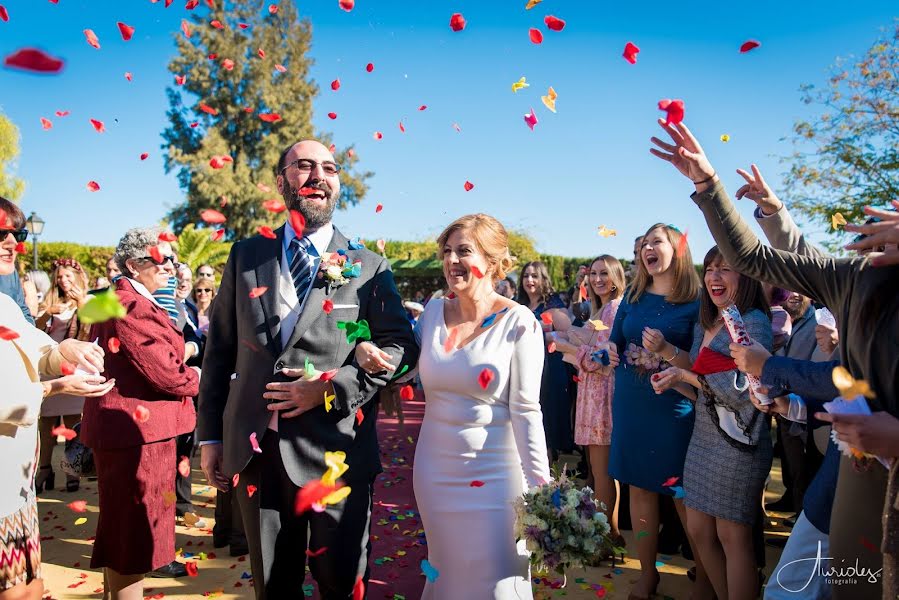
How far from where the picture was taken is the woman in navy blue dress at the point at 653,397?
12.3 ft

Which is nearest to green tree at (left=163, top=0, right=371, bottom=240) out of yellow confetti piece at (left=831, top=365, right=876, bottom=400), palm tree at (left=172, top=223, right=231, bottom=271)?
palm tree at (left=172, top=223, right=231, bottom=271)

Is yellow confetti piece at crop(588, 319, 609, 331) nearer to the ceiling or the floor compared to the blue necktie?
nearer to the floor

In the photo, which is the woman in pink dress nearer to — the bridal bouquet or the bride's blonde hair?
the bride's blonde hair

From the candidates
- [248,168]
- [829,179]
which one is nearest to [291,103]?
[248,168]

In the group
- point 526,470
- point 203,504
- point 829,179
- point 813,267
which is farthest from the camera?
point 829,179

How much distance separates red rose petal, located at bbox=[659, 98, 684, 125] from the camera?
7.52 ft

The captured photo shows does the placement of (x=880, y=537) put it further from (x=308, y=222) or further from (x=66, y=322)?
(x=66, y=322)

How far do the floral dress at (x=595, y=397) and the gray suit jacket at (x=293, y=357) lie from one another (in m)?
2.42

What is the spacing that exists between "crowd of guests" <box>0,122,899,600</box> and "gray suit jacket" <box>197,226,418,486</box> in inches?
21.5

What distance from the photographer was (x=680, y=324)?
386 cm

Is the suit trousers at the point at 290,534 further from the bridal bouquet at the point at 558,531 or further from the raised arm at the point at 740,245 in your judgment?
the raised arm at the point at 740,245

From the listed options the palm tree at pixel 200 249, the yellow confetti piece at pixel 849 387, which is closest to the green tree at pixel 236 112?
the palm tree at pixel 200 249

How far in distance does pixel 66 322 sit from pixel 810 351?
713cm

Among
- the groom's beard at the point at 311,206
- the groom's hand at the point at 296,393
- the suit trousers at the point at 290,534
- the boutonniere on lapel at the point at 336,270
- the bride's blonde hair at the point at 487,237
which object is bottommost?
the suit trousers at the point at 290,534
